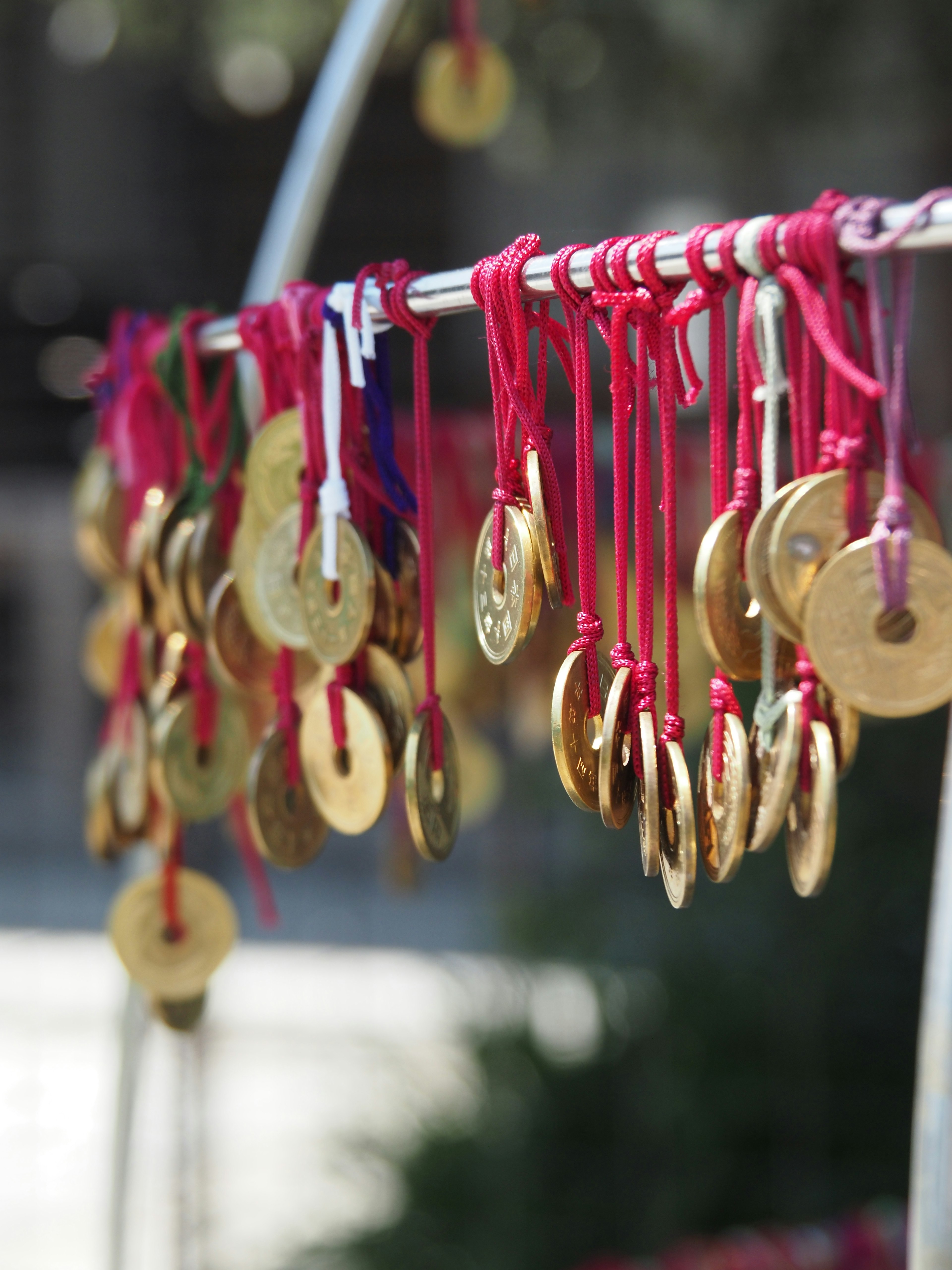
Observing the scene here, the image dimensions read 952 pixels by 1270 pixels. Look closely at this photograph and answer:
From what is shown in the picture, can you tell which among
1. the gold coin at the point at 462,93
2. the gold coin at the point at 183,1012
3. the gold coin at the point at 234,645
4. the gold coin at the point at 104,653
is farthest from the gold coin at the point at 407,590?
the gold coin at the point at 462,93

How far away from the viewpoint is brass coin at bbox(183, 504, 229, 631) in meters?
0.72

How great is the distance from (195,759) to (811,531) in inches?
17.8

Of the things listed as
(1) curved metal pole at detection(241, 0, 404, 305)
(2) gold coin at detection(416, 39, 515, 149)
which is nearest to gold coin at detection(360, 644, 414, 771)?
(1) curved metal pole at detection(241, 0, 404, 305)

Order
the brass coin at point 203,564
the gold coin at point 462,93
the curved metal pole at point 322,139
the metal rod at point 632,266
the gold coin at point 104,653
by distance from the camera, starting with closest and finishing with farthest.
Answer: the metal rod at point 632,266 → the brass coin at point 203,564 → the curved metal pole at point 322,139 → the gold coin at point 104,653 → the gold coin at point 462,93

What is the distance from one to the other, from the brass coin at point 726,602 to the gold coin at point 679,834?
4cm

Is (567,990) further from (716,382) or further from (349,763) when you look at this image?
(716,382)

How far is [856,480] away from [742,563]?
54 millimetres

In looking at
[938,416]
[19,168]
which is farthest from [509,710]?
[19,168]

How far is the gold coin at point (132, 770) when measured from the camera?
0.83 meters

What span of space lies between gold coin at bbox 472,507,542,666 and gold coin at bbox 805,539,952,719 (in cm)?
11

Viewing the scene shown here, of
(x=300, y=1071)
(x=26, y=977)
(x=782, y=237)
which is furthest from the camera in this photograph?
(x=26, y=977)

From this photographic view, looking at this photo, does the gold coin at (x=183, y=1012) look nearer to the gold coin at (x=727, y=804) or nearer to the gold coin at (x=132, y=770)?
the gold coin at (x=132, y=770)

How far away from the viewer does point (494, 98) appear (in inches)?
50.3

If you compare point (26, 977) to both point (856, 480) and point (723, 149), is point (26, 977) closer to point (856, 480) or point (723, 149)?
point (723, 149)
